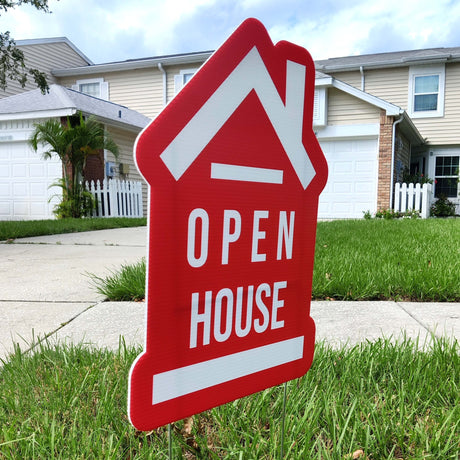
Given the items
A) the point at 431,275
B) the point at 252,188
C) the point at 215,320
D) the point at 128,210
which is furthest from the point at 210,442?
the point at 128,210

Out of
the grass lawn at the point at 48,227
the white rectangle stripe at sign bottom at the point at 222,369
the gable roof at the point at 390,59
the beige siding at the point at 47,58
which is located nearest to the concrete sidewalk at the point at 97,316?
the white rectangle stripe at sign bottom at the point at 222,369

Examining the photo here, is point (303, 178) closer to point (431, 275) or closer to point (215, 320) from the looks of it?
point (215, 320)

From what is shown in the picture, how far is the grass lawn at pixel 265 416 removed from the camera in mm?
1236

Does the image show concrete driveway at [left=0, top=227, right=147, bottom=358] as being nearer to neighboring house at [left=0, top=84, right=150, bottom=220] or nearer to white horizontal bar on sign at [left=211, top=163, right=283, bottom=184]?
white horizontal bar on sign at [left=211, top=163, right=283, bottom=184]

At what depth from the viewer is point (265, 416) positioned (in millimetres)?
1405

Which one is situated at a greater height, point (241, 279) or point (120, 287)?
point (241, 279)

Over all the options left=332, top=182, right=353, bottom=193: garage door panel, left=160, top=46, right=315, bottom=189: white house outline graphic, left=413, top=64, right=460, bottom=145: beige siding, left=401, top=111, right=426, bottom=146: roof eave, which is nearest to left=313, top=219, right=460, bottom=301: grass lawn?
left=160, top=46, right=315, bottom=189: white house outline graphic

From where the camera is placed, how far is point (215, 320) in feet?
3.16

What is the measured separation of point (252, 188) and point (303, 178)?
0.68 feet

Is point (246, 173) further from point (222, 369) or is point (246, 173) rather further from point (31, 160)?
point (31, 160)

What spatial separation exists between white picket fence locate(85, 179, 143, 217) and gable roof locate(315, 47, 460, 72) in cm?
908

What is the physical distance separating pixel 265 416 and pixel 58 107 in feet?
40.5

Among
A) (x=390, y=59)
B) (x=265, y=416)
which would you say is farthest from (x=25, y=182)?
(x=390, y=59)

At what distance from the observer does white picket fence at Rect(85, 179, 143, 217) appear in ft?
39.8
